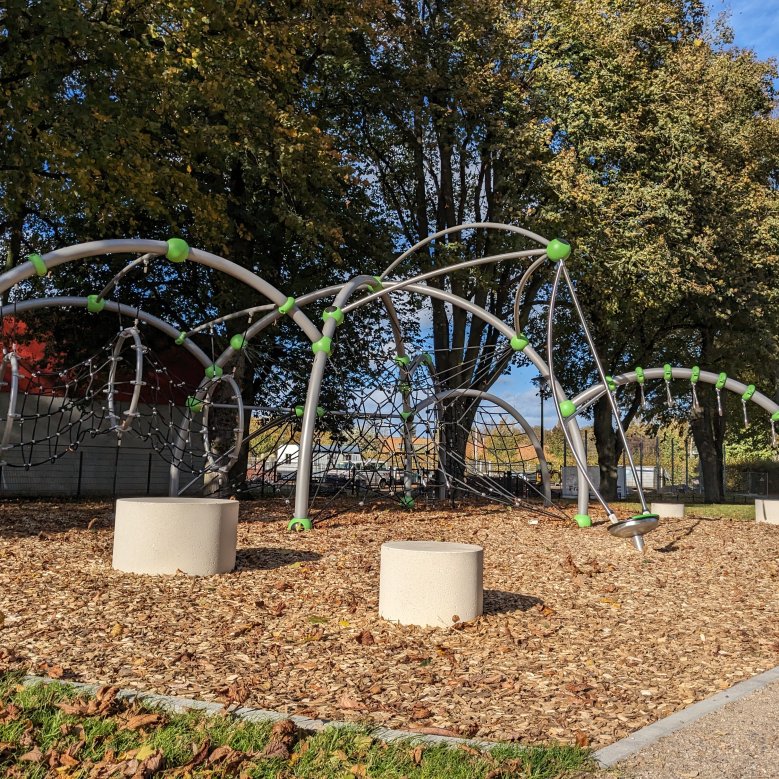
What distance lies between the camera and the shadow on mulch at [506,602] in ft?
23.4

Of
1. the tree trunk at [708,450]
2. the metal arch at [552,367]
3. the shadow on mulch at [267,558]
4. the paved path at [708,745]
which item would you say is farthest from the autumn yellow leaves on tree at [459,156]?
the paved path at [708,745]

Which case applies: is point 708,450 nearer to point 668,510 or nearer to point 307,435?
point 668,510

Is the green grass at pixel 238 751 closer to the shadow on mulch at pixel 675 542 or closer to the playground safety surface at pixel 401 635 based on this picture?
the playground safety surface at pixel 401 635

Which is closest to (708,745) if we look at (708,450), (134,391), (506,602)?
(506,602)

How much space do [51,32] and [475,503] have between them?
12028mm

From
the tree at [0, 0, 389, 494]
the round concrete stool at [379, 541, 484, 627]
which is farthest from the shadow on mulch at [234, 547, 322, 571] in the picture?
the tree at [0, 0, 389, 494]

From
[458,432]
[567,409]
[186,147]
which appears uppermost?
[186,147]

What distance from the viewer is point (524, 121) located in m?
21.8

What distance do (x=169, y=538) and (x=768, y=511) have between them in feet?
41.0

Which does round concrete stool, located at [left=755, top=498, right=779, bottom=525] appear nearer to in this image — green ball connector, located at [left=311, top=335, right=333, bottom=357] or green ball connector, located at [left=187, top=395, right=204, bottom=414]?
green ball connector, located at [left=311, top=335, right=333, bottom=357]

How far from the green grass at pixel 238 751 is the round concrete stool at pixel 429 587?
254 cm

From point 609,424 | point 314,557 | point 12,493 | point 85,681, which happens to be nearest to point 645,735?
point 85,681

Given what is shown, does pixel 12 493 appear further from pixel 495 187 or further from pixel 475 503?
pixel 495 187

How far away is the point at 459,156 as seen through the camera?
23188mm
